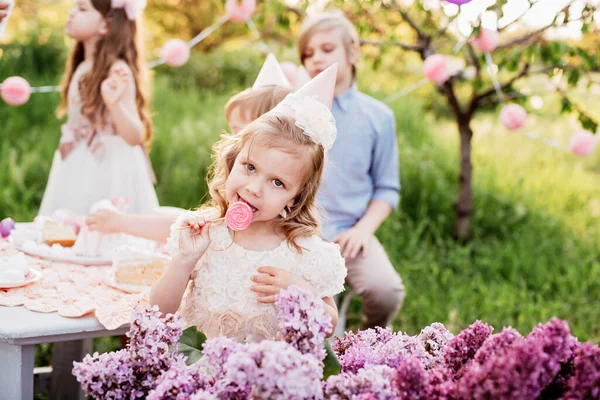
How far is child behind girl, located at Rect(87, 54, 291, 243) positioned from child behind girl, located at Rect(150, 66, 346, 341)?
45cm

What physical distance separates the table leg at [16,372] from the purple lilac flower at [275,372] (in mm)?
818

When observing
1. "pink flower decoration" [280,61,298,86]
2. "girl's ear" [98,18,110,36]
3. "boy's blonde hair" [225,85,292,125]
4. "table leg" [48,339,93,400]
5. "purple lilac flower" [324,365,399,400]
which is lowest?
"table leg" [48,339,93,400]

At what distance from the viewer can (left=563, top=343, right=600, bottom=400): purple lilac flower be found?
3.93ft

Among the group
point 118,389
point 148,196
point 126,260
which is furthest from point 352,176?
point 118,389

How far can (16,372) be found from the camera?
70.0 inches

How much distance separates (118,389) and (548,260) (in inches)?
150

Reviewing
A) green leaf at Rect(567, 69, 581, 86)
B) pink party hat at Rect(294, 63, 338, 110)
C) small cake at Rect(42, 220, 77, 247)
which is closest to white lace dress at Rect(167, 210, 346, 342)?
pink party hat at Rect(294, 63, 338, 110)

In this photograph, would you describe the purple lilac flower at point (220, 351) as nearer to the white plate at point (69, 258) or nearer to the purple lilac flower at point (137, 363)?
the purple lilac flower at point (137, 363)

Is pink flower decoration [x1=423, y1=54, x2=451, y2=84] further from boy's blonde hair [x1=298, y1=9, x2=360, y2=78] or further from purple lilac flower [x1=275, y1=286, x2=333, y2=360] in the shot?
purple lilac flower [x1=275, y1=286, x2=333, y2=360]

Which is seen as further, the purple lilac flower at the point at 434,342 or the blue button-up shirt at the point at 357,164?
the blue button-up shirt at the point at 357,164

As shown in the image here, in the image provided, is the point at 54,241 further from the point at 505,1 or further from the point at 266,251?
the point at 505,1

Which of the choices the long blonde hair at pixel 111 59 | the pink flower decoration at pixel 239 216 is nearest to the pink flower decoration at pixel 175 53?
the long blonde hair at pixel 111 59

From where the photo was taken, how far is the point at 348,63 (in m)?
3.11

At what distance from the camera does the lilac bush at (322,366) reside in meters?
1.17
